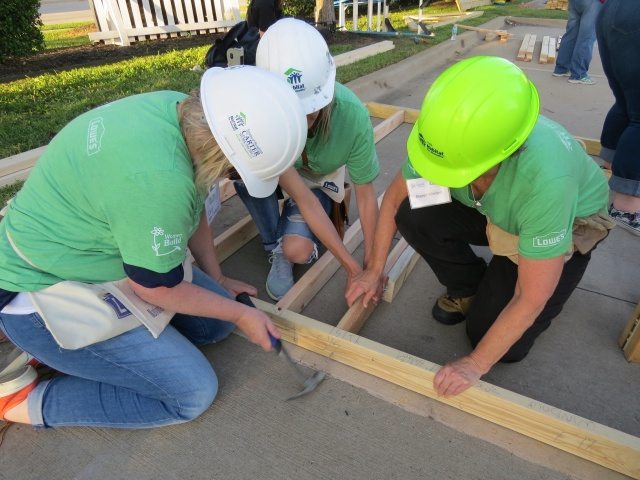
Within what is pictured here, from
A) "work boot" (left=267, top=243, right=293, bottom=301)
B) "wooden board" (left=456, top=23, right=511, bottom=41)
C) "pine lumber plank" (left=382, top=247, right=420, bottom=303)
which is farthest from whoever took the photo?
"wooden board" (left=456, top=23, right=511, bottom=41)

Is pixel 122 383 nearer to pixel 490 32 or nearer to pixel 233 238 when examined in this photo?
pixel 233 238

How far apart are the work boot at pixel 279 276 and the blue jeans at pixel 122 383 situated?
799mm

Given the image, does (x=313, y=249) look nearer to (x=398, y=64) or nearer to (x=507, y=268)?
(x=507, y=268)

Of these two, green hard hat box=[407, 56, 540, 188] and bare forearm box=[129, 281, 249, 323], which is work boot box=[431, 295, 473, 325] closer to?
green hard hat box=[407, 56, 540, 188]

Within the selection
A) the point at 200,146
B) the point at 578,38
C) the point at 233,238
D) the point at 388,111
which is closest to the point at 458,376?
the point at 200,146

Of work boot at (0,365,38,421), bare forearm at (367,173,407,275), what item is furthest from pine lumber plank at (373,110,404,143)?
work boot at (0,365,38,421)

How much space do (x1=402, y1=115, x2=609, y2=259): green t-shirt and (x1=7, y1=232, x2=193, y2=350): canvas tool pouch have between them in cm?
153

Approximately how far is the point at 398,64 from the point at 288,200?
5.32 metres

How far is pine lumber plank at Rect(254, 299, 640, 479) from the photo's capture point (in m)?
1.69

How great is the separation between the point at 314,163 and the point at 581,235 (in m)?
1.45

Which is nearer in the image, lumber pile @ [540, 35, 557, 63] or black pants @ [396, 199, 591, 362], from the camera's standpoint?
black pants @ [396, 199, 591, 362]

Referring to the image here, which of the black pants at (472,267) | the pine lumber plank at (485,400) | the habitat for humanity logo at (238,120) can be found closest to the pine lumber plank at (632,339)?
the black pants at (472,267)

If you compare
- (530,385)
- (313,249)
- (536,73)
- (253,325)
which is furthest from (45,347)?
(536,73)

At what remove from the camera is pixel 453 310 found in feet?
8.22
